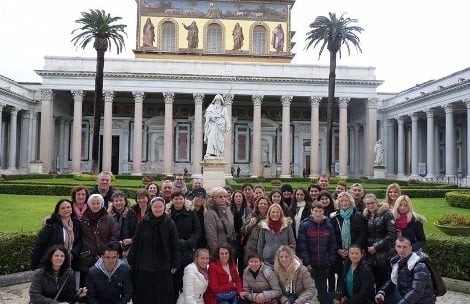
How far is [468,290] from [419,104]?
126 feet

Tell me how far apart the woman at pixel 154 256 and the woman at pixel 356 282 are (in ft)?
8.94

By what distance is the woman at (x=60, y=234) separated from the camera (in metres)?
7.76

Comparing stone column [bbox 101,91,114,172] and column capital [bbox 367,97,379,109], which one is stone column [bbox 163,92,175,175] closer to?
stone column [bbox 101,91,114,172]

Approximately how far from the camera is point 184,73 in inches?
1900

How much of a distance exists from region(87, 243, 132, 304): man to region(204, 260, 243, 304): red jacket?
123cm

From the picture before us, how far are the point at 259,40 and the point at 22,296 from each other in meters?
48.3

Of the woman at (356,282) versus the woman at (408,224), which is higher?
the woman at (408,224)

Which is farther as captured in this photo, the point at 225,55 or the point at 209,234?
the point at 225,55

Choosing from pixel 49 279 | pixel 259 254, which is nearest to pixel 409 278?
pixel 259 254

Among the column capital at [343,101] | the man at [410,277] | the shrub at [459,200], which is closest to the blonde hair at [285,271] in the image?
the man at [410,277]

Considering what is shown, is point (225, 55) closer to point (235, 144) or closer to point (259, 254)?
point (235, 144)

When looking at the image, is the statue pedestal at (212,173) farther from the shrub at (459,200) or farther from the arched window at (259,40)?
the arched window at (259,40)

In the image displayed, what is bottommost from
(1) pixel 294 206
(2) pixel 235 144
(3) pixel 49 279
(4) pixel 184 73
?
(3) pixel 49 279

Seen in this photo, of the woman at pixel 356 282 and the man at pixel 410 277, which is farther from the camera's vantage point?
the woman at pixel 356 282
